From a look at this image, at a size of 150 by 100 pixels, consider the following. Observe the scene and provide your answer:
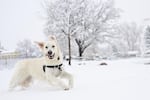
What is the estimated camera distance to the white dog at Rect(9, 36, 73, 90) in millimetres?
4945

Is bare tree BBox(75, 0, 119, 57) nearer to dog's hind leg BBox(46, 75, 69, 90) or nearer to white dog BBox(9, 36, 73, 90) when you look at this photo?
white dog BBox(9, 36, 73, 90)

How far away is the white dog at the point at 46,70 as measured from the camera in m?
4.95

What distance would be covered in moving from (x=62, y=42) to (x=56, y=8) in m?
6.28

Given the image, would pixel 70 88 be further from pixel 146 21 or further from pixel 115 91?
pixel 146 21

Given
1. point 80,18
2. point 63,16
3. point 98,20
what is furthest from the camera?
point 98,20

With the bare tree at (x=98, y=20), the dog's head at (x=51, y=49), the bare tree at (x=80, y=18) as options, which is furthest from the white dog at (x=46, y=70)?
the bare tree at (x=98, y=20)

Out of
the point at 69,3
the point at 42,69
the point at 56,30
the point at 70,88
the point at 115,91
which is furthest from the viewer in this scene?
the point at 56,30

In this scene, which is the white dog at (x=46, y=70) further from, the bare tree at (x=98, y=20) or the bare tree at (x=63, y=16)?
the bare tree at (x=98, y=20)

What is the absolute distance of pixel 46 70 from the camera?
197 inches

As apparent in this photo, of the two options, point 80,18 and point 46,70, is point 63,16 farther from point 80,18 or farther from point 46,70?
point 46,70

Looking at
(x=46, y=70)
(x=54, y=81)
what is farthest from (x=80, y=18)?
(x=54, y=81)

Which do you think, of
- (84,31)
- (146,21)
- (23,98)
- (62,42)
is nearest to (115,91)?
(23,98)

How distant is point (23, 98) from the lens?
13.5 ft

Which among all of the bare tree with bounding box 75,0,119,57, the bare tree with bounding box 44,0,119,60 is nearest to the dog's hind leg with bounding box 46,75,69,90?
the bare tree with bounding box 44,0,119,60
